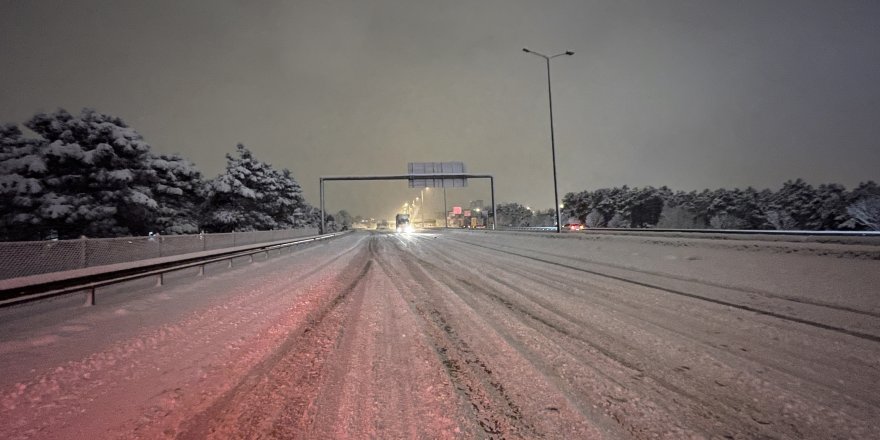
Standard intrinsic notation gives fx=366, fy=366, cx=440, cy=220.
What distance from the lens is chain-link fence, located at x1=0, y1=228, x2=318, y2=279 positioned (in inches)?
421

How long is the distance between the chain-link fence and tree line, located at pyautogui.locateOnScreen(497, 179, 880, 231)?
2302 inches

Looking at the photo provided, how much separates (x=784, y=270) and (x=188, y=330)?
14508mm

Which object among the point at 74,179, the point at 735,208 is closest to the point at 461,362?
the point at 74,179

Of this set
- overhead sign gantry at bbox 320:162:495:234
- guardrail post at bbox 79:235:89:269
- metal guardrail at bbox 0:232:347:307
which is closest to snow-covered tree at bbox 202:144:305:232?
overhead sign gantry at bbox 320:162:495:234

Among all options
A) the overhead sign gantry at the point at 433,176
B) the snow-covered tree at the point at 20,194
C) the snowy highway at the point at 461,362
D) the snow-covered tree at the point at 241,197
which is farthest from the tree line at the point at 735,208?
the snow-covered tree at the point at 20,194

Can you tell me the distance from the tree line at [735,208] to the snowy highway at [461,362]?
1793 inches

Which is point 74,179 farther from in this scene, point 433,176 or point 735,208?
point 735,208

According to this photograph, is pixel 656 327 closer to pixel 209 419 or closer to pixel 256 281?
pixel 209 419

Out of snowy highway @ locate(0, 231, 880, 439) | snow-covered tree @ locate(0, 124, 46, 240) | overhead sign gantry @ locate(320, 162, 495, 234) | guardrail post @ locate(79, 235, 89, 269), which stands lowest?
snowy highway @ locate(0, 231, 880, 439)

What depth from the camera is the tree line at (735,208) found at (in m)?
39.5

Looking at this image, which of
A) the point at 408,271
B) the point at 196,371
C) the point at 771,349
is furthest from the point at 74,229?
the point at 771,349

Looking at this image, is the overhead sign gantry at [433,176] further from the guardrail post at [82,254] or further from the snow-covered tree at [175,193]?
the guardrail post at [82,254]

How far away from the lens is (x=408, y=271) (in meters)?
13.6

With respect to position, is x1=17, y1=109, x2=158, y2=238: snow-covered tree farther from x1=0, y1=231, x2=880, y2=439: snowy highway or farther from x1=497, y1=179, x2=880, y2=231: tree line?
x1=497, y1=179, x2=880, y2=231: tree line
